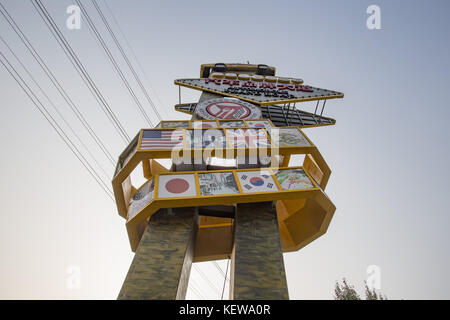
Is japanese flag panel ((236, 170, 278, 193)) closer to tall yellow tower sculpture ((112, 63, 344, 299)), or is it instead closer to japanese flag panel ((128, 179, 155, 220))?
tall yellow tower sculpture ((112, 63, 344, 299))

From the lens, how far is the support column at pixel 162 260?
6.28 metres

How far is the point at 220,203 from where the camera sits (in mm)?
7672

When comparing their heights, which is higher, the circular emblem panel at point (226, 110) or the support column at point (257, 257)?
the circular emblem panel at point (226, 110)

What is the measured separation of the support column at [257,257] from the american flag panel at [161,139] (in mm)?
3122

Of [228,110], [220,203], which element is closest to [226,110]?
[228,110]

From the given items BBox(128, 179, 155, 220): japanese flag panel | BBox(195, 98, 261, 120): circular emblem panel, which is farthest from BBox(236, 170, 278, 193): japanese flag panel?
→ BBox(195, 98, 261, 120): circular emblem panel

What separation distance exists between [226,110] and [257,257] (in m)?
8.19

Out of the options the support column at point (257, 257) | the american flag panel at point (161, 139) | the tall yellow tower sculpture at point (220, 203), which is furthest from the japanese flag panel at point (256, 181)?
the american flag panel at point (161, 139)

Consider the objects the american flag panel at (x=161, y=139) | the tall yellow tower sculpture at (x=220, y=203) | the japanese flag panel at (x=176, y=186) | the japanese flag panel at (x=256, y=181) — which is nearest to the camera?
the tall yellow tower sculpture at (x=220, y=203)

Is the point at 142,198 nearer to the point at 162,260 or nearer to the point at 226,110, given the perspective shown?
the point at 162,260

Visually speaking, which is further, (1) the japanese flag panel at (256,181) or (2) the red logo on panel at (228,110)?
(2) the red logo on panel at (228,110)

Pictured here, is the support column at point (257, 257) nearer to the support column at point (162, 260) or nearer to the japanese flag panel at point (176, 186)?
the support column at point (162, 260)
